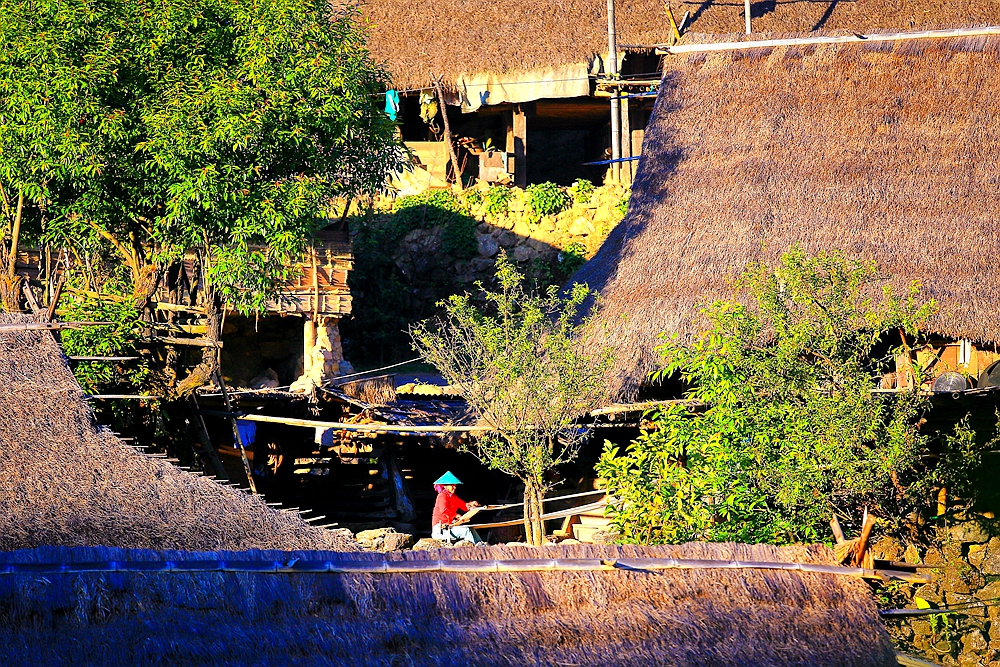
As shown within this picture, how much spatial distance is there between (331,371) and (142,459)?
27.1 feet

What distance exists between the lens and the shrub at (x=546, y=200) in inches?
795

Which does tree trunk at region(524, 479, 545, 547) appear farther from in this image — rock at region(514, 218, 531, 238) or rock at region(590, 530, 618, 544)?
rock at region(514, 218, 531, 238)

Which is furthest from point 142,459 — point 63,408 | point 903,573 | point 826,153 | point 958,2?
point 958,2

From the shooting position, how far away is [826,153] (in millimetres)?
14836

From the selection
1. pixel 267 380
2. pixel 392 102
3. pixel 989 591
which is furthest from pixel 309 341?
pixel 989 591

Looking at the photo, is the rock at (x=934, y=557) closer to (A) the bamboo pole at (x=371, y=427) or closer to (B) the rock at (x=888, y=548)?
(B) the rock at (x=888, y=548)

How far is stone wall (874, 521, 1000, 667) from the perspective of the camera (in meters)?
9.98

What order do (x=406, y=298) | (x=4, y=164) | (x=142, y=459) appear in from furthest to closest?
(x=406, y=298), (x=4, y=164), (x=142, y=459)

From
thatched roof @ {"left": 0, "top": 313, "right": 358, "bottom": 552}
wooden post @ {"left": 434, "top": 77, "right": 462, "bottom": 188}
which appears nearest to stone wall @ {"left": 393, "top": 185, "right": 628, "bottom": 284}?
wooden post @ {"left": 434, "top": 77, "right": 462, "bottom": 188}

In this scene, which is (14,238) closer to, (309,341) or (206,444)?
(206,444)

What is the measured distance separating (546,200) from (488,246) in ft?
4.21

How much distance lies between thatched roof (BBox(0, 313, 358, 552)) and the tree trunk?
77.2 inches

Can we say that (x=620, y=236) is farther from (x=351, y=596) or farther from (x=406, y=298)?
(x=351, y=596)

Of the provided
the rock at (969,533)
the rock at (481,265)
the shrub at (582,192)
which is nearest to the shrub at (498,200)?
the rock at (481,265)
